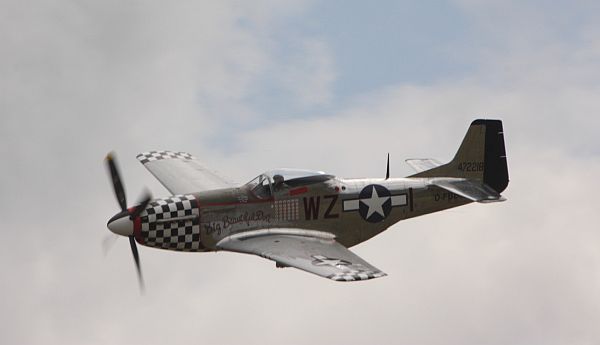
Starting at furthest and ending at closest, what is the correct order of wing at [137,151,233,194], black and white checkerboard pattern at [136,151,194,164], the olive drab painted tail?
black and white checkerboard pattern at [136,151,194,164] < the olive drab painted tail < wing at [137,151,233,194]

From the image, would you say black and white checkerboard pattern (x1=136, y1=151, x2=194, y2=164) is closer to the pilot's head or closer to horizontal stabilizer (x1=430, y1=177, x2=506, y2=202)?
the pilot's head

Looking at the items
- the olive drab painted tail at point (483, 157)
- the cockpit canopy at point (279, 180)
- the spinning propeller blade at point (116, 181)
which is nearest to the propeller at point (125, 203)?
the spinning propeller blade at point (116, 181)

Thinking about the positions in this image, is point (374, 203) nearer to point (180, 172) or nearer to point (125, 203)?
point (180, 172)

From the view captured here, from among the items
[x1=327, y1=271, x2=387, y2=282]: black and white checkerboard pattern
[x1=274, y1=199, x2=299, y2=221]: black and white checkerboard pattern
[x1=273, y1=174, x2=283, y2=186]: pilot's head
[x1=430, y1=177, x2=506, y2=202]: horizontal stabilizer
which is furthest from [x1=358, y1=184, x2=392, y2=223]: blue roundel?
[x1=327, y1=271, x2=387, y2=282]: black and white checkerboard pattern

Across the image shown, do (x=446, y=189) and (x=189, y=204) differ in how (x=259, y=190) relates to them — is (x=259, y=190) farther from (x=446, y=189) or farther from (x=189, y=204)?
(x=446, y=189)

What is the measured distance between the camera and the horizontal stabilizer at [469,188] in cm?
2473

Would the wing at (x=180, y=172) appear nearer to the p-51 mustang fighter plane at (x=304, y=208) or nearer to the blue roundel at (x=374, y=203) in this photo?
the p-51 mustang fighter plane at (x=304, y=208)

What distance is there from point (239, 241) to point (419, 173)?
516 centimetres

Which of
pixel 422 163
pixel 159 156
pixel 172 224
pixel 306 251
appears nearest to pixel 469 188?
pixel 422 163

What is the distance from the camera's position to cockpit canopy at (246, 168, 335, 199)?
23.1 meters

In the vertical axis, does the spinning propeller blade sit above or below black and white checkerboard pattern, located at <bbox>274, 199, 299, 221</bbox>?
above

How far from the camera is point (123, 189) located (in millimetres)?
22531

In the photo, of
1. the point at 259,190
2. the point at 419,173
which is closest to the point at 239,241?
the point at 259,190

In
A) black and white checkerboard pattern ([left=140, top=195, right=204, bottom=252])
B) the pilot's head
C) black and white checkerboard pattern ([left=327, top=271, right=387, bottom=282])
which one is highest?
the pilot's head
